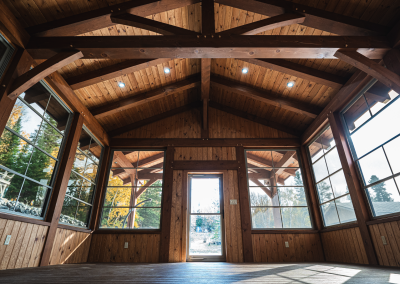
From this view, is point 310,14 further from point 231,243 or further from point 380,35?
point 231,243

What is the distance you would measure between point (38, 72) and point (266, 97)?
3.98 metres

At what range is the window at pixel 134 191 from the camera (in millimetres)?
5043

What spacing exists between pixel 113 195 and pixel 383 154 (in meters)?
4.99

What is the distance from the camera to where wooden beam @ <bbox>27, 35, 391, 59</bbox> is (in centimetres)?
305

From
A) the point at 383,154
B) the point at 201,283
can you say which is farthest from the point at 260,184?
the point at 201,283

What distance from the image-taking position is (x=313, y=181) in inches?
204

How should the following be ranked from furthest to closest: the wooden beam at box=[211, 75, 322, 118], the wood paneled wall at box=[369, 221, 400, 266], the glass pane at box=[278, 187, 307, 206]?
1. the glass pane at box=[278, 187, 307, 206]
2. the wooden beam at box=[211, 75, 322, 118]
3. the wood paneled wall at box=[369, 221, 400, 266]

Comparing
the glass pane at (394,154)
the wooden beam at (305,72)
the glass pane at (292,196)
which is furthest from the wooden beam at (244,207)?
the glass pane at (394,154)

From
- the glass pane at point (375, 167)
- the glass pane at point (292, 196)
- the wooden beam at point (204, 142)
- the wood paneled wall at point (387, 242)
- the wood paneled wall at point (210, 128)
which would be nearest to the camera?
the wood paneled wall at point (387, 242)

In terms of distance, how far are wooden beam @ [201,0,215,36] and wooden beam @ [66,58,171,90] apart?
3.19 feet

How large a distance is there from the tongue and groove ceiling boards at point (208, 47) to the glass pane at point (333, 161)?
929 millimetres

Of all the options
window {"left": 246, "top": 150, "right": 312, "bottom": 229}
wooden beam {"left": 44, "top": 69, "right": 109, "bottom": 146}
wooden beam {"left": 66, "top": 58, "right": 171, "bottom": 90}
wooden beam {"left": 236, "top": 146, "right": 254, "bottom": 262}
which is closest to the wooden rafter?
wooden beam {"left": 44, "top": 69, "right": 109, "bottom": 146}

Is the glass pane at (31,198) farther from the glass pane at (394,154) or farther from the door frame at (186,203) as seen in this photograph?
the glass pane at (394,154)

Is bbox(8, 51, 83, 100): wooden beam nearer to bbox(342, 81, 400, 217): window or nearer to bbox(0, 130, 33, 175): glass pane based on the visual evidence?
bbox(0, 130, 33, 175): glass pane
